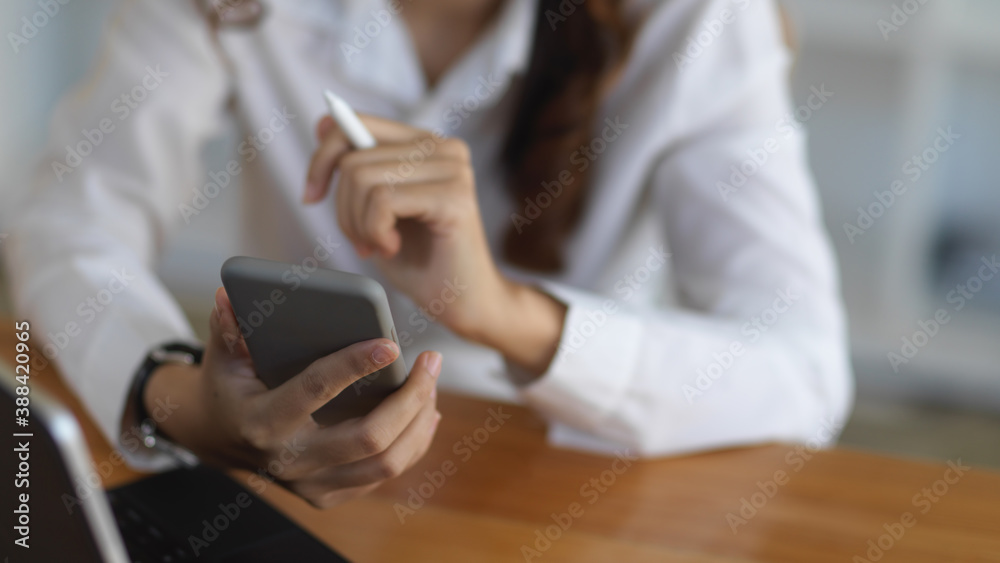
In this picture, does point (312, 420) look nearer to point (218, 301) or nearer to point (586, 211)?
point (218, 301)

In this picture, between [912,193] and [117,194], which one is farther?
[912,193]

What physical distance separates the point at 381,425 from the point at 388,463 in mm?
29

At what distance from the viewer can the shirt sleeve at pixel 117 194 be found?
593 millimetres

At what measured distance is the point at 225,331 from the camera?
1.14 feet

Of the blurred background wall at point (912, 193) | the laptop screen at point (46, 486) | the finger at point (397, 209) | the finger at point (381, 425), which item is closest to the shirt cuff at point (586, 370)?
the finger at point (397, 209)

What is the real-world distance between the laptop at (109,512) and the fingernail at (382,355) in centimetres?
10

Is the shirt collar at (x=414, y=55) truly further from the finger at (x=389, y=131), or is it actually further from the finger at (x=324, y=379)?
the finger at (x=324, y=379)

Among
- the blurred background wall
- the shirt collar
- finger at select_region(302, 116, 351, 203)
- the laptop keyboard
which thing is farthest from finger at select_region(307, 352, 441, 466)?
the blurred background wall

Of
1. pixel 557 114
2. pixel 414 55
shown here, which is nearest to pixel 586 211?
pixel 557 114

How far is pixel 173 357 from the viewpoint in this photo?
53cm

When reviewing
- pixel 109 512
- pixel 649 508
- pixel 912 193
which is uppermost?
pixel 109 512

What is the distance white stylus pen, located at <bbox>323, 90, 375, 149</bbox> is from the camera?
47cm

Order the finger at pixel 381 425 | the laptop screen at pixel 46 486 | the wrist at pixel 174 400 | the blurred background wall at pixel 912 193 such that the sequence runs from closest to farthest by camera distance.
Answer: the laptop screen at pixel 46 486 → the finger at pixel 381 425 → the wrist at pixel 174 400 → the blurred background wall at pixel 912 193

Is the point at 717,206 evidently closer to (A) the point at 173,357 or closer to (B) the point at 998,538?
(B) the point at 998,538
